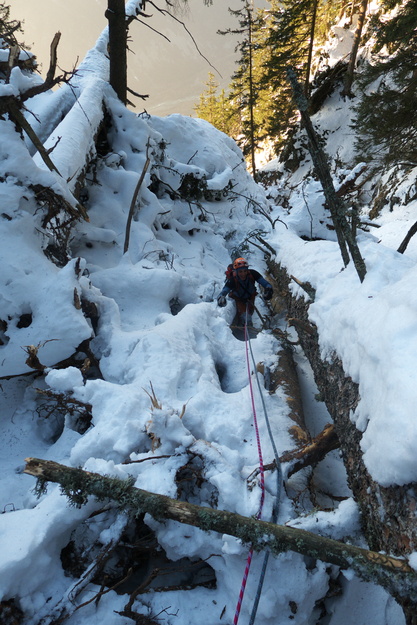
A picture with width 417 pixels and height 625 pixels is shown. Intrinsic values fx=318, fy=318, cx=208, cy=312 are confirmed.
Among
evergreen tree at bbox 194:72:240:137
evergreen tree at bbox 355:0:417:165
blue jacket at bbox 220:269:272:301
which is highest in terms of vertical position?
evergreen tree at bbox 194:72:240:137

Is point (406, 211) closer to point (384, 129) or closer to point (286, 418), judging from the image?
point (384, 129)

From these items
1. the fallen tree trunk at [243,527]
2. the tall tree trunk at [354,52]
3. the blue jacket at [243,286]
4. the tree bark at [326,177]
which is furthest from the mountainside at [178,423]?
the tall tree trunk at [354,52]

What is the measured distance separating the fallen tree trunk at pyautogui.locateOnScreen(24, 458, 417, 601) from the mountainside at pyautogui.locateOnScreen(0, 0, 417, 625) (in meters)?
0.01

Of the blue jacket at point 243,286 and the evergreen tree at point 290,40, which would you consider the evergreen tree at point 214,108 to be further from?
the blue jacket at point 243,286

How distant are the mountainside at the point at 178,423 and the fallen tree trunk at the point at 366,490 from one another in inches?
0.6

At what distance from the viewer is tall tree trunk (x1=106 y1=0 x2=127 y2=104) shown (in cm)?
747

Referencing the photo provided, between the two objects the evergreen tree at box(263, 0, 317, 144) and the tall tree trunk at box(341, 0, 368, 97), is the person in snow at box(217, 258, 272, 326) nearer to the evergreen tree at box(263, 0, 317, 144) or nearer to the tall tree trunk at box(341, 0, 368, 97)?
the evergreen tree at box(263, 0, 317, 144)

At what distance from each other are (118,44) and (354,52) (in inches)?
671

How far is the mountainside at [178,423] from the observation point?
201 cm

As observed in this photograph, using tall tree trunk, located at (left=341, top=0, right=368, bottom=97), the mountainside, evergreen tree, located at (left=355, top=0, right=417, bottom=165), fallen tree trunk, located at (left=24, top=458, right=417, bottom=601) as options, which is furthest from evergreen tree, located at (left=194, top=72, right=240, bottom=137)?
fallen tree trunk, located at (left=24, top=458, right=417, bottom=601)

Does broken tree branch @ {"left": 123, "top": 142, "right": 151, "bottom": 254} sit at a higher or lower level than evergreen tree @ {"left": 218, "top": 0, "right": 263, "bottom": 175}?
lower

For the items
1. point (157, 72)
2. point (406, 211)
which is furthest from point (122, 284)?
point (157, 72)

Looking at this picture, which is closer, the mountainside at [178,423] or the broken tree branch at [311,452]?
the mountainside at [178,423]

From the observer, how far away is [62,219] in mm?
4973
